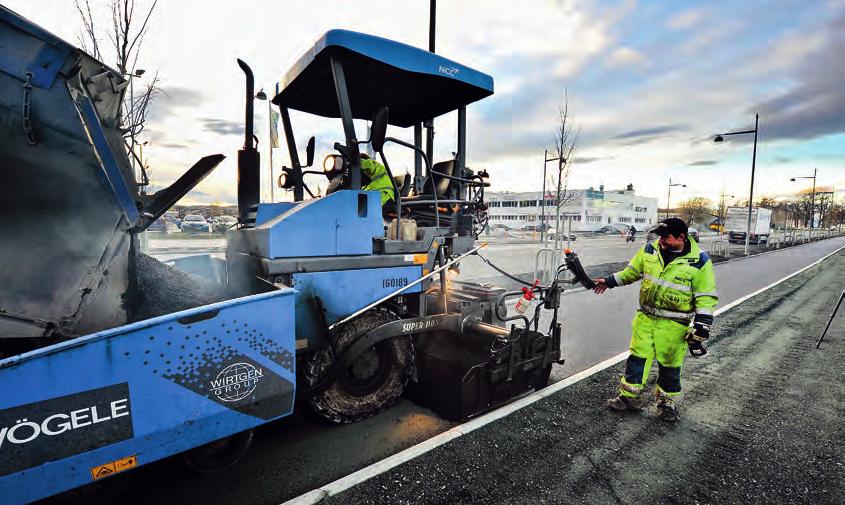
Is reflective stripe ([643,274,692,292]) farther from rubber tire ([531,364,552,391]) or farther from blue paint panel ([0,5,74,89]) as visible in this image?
blue paint panel ([0,5,74,89])

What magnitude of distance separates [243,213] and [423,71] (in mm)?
2069

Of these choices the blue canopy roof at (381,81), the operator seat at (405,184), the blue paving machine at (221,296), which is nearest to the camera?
the blue paving machine at (221,296)

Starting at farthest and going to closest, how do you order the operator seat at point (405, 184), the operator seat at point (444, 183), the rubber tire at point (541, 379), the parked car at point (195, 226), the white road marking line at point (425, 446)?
1. the parked car at point (195, 226)
2. the operator seat at point (405, 184)
3. the operator seat at point (444, 183)
4. the rubber tire at point (541, 379)
5. the white road marking line at point (425, 446)

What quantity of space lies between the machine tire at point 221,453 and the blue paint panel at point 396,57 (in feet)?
9.28

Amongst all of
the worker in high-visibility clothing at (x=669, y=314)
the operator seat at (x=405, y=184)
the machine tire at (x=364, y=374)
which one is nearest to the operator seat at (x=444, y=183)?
the operator seat at (x=405, y=184)

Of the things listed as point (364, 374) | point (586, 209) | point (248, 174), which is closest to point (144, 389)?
point (364, 374)

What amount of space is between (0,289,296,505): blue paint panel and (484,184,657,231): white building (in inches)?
2243

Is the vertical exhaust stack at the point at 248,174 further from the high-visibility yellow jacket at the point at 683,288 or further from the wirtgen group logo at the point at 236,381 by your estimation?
the high-visibility yellow jacket at the point at 683,288

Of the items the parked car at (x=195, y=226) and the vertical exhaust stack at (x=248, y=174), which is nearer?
the vertical exhaust stack at (x=248, y=174)

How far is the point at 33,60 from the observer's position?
2084 millimetres

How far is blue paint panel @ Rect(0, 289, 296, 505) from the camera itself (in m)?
1.79

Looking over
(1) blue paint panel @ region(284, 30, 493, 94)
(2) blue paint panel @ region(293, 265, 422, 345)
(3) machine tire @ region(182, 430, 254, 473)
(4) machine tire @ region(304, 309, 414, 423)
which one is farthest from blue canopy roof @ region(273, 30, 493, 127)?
(3) machine tire @ region(182, 430, 254, 473)

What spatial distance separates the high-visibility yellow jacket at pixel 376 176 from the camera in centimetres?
371

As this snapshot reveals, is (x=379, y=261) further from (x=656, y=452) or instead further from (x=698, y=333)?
(x=698, y=333)
